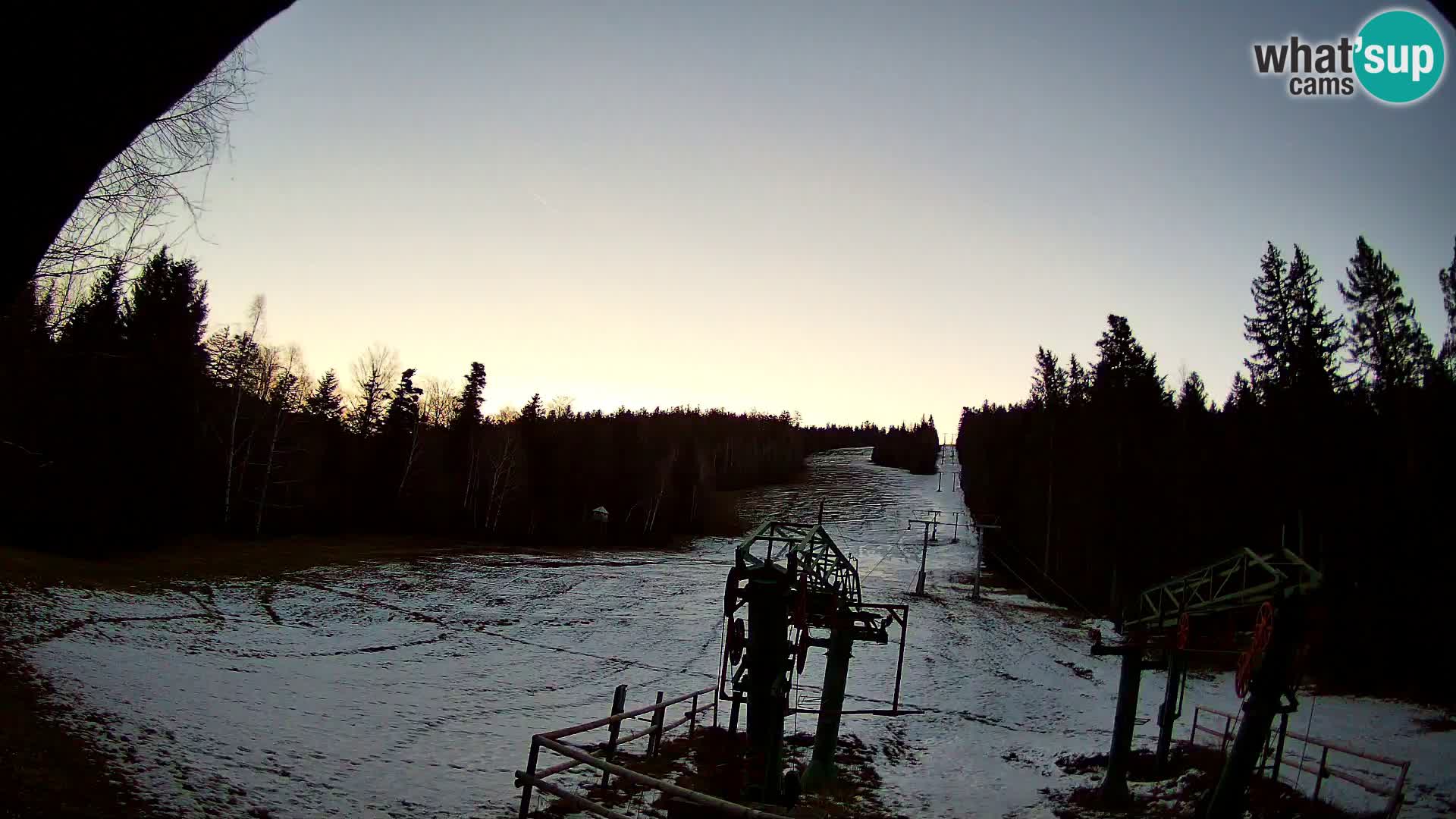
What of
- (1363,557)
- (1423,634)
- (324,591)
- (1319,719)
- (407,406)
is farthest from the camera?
(407,406)

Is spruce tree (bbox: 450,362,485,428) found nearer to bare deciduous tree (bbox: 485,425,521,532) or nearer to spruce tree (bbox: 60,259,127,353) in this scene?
bare deciduous tree (bbox: 485,425,521,532)

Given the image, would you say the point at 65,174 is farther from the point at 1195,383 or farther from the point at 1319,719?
the point at 1195,383

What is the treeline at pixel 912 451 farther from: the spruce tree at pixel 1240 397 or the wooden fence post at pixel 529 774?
the wooden fence post at pixel 529 774

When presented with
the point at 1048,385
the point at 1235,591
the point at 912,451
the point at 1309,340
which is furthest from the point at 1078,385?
the point at 912,451

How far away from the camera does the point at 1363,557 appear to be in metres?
29.6

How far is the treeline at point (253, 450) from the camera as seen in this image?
37.2 meters

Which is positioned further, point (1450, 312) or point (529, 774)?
point (1450, 312)

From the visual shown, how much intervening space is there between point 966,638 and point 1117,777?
20908 millimetres

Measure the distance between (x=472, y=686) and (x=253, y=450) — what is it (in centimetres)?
4074

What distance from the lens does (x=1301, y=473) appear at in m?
32.3

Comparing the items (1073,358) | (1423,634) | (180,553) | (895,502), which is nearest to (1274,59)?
(1423,634)

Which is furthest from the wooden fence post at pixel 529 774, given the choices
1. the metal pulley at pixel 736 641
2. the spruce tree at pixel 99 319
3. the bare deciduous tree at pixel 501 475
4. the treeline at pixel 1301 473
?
the bare deciduous tree at pixel 501 475

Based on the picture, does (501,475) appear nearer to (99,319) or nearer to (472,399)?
(472,399)

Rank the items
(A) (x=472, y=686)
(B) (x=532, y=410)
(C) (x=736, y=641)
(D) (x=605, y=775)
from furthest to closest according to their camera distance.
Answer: (B) (x=532, y=410) < (A) (x=472, y=686) < (C) (x=736, y=641) < (D) (x=605, y=775)
